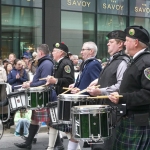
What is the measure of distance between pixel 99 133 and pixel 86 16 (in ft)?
45.0

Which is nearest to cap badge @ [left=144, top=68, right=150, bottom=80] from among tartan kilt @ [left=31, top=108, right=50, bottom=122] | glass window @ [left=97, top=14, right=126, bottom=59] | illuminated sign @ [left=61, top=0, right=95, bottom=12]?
tartan kilt @ [left=31, top=108, right=50, bottom=122]

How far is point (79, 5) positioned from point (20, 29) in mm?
3057

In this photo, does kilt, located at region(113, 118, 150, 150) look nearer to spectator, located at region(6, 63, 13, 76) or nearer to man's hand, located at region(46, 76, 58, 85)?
man's hand, located at region(46, 76, 58, 85)

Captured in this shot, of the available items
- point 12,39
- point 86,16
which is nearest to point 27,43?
point 12,39

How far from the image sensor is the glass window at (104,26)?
17.7 meters

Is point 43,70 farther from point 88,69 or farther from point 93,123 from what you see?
point 93,123

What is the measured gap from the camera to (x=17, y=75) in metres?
9.38

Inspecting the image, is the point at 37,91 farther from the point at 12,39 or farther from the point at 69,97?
the point at 12,39

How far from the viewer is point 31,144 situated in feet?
23.8

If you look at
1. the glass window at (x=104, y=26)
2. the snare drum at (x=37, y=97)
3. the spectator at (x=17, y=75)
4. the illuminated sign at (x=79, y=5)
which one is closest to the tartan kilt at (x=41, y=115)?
the snare drum at (x=37, y=97)

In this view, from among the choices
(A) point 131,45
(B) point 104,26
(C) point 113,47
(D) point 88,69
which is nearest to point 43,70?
(D) point 88,69

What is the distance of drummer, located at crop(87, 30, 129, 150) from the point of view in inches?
178

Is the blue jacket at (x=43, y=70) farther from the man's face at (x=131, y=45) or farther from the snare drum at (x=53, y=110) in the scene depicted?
the man's face at (x=131, y=45)

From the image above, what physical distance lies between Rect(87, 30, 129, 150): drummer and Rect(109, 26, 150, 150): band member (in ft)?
1.15
